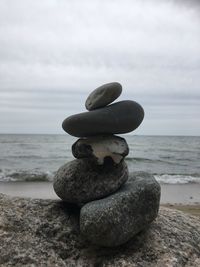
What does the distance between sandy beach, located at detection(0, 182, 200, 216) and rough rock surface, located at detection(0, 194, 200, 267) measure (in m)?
7.96

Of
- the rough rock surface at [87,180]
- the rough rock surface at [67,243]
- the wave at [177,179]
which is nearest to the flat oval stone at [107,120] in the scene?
the rough rock surface at [87,180]

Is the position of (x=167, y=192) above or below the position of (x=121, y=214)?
below

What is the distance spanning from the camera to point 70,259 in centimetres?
451

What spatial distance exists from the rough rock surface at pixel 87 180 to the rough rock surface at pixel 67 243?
0.32m

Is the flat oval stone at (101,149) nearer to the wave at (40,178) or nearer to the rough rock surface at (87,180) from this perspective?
the rough rock surface at (87,180)

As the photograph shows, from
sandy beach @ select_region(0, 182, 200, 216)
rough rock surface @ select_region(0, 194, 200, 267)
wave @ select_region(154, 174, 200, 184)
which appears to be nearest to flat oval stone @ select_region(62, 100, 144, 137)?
rough rock surface @ select_region(0, 194, 200, 267)

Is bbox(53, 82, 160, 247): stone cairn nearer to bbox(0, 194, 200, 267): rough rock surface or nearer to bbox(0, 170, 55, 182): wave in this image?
bbox(0, 194, 200, 267): rough rock surface

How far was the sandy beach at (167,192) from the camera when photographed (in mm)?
14587

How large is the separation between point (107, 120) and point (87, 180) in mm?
802

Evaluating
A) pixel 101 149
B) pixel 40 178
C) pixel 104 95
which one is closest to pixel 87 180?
pixel 101 149

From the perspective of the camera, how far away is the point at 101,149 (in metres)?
4.97

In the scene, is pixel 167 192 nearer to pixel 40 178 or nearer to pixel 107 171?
pixel 40 178

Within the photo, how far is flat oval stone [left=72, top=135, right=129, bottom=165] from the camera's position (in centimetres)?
496

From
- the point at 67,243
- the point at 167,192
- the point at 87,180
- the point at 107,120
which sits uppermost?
the point at 107,120
